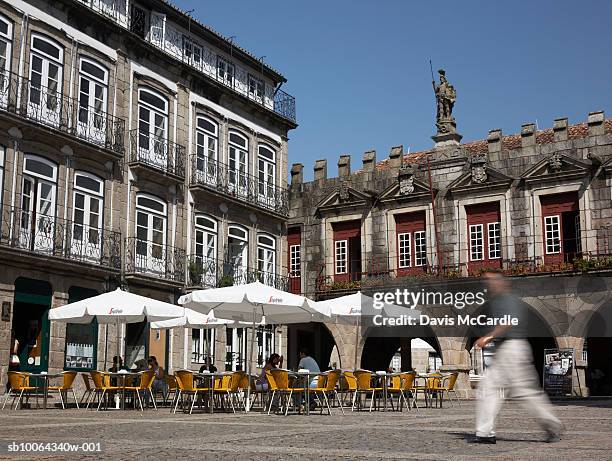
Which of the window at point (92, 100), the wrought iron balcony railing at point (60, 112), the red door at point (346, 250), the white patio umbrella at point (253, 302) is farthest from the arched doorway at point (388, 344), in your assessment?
the white patio umbrella at point (253, 302)

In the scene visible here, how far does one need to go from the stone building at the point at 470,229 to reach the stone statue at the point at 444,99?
0.77 m

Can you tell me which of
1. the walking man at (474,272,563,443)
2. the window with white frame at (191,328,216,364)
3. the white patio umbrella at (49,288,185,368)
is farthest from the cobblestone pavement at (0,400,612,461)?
the window with white frame at (191,328,216,364)

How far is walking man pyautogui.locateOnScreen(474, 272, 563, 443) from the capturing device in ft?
24.4

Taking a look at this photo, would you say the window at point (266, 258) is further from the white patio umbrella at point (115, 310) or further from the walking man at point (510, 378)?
the walking man at point (510, 378)

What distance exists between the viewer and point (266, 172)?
29.0m

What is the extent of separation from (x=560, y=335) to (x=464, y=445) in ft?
64.9

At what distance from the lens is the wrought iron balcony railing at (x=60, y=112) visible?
19.2m

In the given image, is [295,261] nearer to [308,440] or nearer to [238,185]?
[238,185]

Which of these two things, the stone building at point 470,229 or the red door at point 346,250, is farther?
the red door at point 346,250

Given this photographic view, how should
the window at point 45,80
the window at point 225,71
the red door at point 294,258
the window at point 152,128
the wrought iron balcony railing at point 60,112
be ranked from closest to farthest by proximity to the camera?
the wrought iron balcony railing at point 60,112, the window at point 45,80, the window at point 152,128, the window at point 225,71, the red door at point 294,258

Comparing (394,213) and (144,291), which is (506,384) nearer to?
(144,291)

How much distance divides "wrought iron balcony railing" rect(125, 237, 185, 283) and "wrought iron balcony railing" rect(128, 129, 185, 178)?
2.13 meters

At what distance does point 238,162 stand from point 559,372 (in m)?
12.0

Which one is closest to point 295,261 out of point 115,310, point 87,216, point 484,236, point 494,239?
point 484,236
